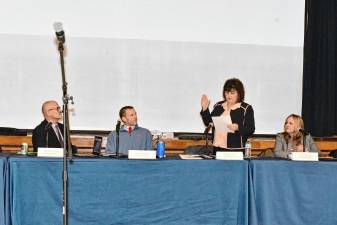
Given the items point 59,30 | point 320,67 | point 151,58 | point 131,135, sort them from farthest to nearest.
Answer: point 320,67 < point 151,58 < point 131,135 < point 59,30

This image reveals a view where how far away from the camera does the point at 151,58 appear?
6.44m

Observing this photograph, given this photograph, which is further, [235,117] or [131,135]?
[131,135]

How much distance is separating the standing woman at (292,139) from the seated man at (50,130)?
1.93 meters

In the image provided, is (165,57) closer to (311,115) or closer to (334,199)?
(311,115)

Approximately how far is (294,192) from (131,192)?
127 cm

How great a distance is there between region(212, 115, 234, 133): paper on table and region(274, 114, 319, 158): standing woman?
0.57 m

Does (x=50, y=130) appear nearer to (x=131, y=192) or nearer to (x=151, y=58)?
(x=131, y=192)

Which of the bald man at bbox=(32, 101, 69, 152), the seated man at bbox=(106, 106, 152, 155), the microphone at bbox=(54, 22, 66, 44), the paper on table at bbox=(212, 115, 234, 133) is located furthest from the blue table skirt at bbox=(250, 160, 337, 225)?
the bald man at bbox=(32, 101, 69, 152)

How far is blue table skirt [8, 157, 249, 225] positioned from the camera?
395 centimetres

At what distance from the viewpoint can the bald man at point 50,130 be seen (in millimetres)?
4926

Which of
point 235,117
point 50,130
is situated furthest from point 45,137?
point 235,117

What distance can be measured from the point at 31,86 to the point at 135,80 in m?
1.24

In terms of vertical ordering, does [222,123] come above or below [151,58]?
below

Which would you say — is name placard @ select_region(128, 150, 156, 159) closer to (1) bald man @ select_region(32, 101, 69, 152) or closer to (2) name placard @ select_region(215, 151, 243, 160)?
(2) name placard @ select_region(215, 151, 243, 160)
